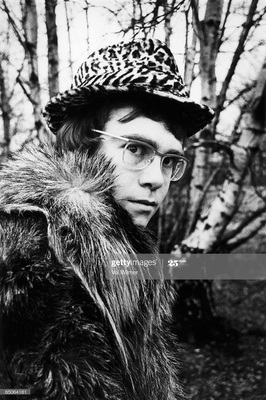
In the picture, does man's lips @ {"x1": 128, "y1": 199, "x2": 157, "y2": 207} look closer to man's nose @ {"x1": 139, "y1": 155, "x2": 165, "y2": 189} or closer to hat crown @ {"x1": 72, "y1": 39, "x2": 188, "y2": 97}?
man's nose @ {"x1": 139, "y1": 155, "x2": 165, "y2": 189}

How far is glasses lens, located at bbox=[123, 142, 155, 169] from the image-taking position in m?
0.82

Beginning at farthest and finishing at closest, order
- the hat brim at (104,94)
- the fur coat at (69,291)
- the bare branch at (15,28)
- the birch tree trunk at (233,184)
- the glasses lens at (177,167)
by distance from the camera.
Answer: the birch tree trunk at (233,184) < the bare branch at (15,28) < the glasses lens at (177,167) < the hat brim at (104,94) < the fur coat at (69,291)

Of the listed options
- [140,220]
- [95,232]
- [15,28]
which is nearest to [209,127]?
[15,28]

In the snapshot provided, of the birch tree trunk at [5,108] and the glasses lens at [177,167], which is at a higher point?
the birch tree trunk at [5,108]

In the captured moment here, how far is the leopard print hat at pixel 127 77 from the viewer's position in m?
0.80

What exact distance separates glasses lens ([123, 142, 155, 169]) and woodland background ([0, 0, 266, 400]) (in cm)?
36

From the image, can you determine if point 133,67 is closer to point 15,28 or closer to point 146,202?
point 146,202

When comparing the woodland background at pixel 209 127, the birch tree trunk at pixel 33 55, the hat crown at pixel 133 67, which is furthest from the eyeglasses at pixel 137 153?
the birch tree trunk at pixel 33 55

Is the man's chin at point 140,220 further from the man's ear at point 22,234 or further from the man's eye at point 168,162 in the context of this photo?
the man's ear at point 22,234

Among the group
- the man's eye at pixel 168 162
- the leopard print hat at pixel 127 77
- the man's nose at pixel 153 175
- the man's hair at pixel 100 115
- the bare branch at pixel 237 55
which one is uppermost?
the bare branch at pixel 237 55

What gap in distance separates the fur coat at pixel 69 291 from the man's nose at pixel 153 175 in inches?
3.7

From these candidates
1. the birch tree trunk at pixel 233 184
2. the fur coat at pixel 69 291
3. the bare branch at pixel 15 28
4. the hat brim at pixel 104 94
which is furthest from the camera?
the birch tree trunk at pixel 233 184

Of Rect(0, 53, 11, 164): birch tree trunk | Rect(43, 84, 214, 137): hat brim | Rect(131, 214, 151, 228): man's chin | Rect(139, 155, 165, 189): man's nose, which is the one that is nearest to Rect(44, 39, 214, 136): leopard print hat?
Rect(43, 84, 214, 137): hat brim

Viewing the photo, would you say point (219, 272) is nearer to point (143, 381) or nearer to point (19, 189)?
point (143, 381)
